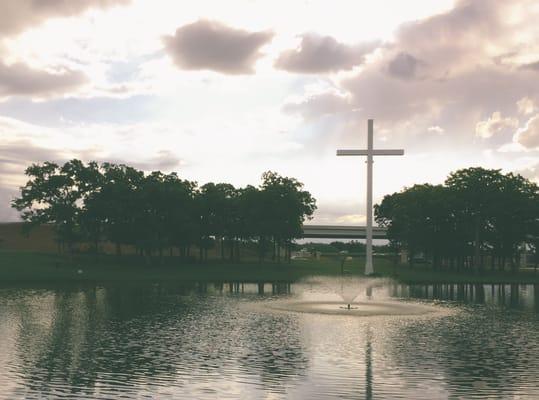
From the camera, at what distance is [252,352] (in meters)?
25.5

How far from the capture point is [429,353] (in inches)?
1024

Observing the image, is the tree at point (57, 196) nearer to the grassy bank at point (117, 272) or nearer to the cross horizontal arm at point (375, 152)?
the grassy bank at point (117, 272)

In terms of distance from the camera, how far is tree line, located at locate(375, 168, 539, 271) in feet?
345

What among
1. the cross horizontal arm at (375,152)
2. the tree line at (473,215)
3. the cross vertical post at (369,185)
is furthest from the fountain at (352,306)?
the tree line at (473,215)

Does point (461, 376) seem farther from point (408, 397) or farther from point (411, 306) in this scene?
point (411, 306)

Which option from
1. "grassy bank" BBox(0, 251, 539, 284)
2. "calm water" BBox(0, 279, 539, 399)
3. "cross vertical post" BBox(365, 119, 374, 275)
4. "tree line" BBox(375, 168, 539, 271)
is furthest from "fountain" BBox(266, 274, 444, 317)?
"tree line" BBox(375, 168, 539, 271)

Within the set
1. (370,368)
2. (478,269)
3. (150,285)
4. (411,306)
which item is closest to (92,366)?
(370,368)

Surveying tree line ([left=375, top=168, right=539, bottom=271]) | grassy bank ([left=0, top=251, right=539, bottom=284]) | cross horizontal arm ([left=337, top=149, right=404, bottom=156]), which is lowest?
grassy bank ([left=0, top=251, right=539, bottom=284])

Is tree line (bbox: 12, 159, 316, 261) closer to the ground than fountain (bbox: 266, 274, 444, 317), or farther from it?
farther from it

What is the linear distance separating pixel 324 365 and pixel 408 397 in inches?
208

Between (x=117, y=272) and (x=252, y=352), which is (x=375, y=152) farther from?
(x=252, y=352)

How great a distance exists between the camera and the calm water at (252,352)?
750 inches

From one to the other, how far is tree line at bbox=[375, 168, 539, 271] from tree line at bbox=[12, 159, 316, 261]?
23.8 meters

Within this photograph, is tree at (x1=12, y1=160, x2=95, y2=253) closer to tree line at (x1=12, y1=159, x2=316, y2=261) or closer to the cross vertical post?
tree line at (x1=12, y1=159, x2=316, y2=261)
